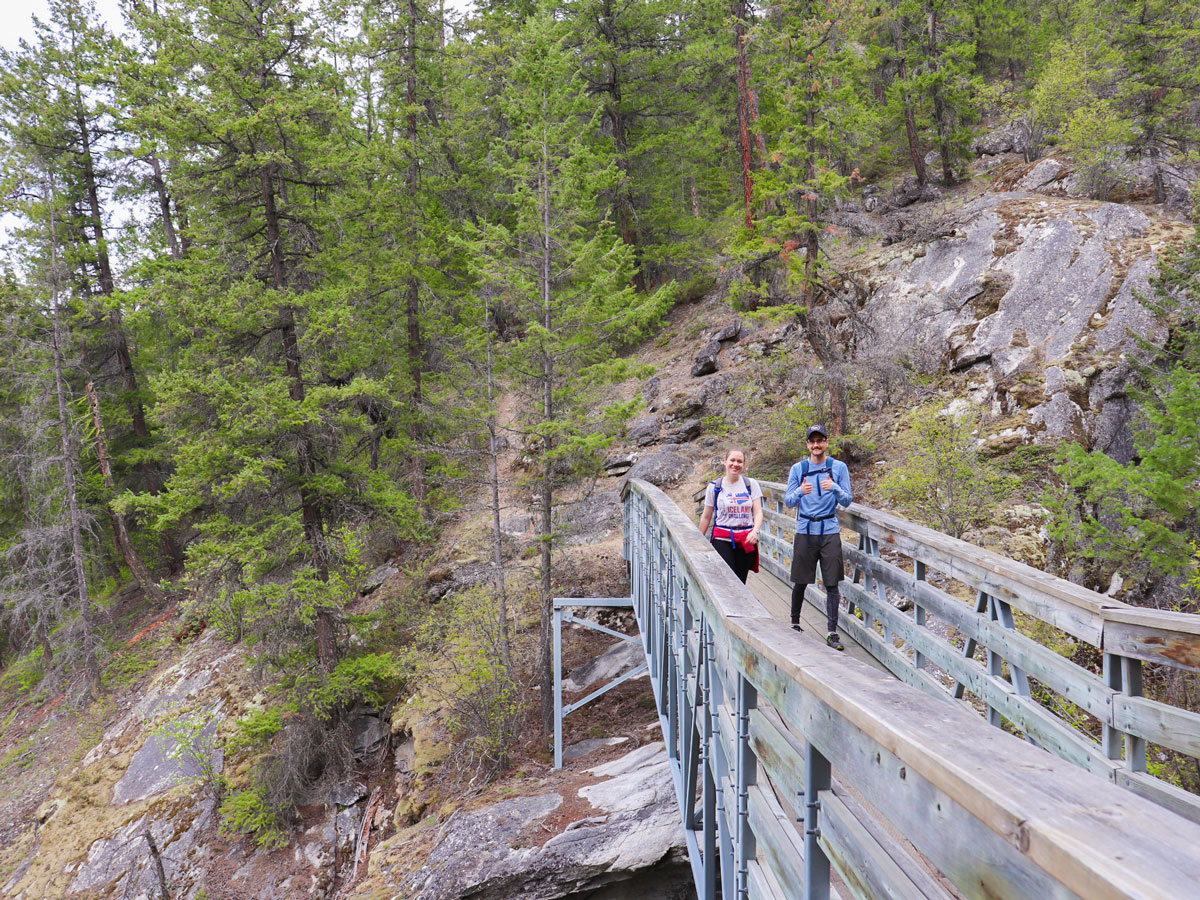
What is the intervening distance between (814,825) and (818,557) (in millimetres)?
4084

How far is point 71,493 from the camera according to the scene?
17938 mm

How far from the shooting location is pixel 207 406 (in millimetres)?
11469

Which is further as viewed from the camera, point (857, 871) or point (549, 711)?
point (549, 711)

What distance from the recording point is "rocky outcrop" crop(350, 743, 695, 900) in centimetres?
700

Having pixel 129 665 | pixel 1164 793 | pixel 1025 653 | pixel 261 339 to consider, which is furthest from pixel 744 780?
pixel 129 665

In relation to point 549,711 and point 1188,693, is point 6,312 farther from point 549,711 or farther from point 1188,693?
point 1188,693

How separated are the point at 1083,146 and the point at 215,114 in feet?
62.1

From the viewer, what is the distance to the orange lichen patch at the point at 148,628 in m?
19.4

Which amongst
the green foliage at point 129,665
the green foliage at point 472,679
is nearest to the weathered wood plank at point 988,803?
the green foliage at point 472,679

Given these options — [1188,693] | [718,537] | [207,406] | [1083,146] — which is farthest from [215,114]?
[1083,146]

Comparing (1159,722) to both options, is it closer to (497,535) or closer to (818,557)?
(818,557)

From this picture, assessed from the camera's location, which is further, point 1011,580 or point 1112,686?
point 1011,580

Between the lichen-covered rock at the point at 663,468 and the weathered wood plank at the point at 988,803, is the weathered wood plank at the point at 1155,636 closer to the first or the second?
the weathered wood plank at the point at 988,803

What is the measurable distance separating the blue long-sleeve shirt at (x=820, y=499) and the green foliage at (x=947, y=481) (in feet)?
13.0
